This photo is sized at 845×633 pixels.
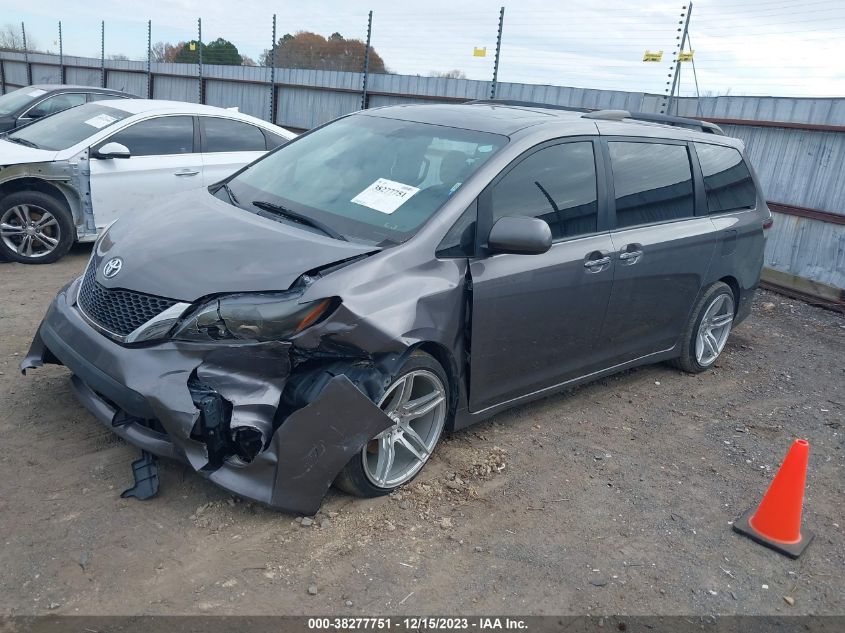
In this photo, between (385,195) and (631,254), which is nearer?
(385,195)

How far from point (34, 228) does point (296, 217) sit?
4320mm

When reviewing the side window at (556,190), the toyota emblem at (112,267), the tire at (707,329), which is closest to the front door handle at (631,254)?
the side window at (556,190)

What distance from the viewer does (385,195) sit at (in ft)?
12.6

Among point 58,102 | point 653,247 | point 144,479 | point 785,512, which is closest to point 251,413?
point 144,479

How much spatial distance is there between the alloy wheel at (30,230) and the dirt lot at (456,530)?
243 centimetres

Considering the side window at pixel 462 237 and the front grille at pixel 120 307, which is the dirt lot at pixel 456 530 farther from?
the side window at pixel 462 237

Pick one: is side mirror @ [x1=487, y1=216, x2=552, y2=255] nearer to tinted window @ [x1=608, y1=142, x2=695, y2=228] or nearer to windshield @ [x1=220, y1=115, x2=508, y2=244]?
windshield @ [x1=220, y1=115, x2=508, y2=244]

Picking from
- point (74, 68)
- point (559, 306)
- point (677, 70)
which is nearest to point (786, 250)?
point (677, 70)

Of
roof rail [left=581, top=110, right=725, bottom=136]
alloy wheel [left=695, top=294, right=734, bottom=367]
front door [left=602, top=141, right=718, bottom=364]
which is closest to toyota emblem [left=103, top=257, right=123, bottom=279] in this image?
front door [left=602, top=141, right=718, bottom=364]

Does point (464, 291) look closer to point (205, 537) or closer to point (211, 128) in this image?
point (205, 537)

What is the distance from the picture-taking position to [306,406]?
3.04m

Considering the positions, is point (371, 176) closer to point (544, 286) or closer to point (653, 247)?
point (544, 286)

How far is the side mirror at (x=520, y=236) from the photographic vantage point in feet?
11.7

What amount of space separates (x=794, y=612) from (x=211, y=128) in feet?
22.5
